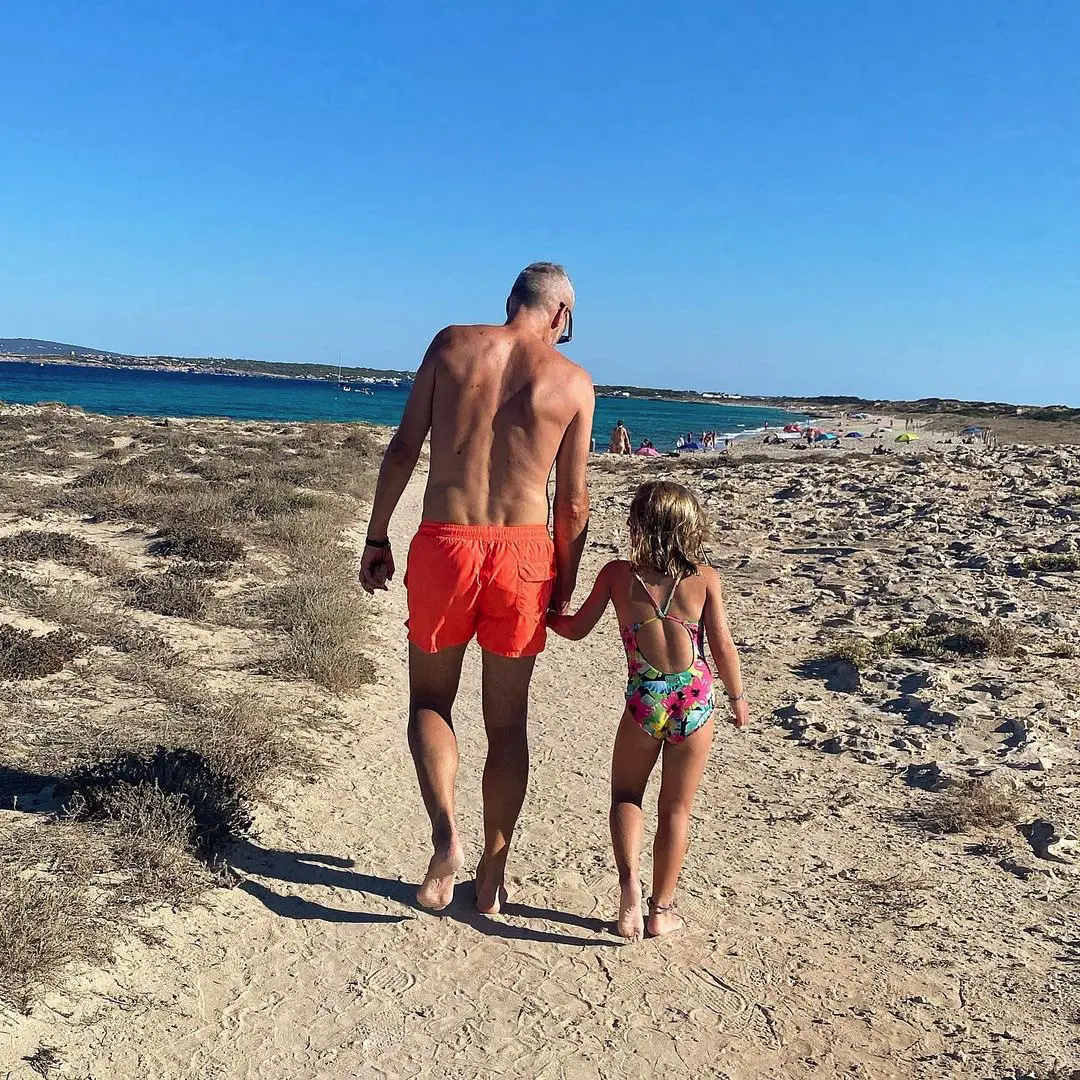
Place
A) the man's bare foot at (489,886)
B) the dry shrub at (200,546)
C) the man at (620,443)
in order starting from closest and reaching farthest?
the man's bare foot at (489,886) < the dry shrub at (200,546) < the man at (620,443)

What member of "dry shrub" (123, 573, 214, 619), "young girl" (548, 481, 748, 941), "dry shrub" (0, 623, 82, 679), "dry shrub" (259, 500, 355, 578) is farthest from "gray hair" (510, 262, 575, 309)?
"dry shrub" (259, 500, 355, 578)

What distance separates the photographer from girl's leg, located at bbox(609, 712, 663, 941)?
3203 mm

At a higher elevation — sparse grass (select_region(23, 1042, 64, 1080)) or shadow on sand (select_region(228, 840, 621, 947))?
sparse grass (select_region(23, 1042, 64, 1080))

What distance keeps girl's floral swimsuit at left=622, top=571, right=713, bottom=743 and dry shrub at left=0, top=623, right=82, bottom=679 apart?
361 cm

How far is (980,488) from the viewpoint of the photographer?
1588cm

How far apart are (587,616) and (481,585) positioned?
0.38m

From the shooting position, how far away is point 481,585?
10.2ft

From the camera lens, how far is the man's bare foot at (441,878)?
10.4ft

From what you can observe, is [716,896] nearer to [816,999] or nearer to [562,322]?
[816,999]

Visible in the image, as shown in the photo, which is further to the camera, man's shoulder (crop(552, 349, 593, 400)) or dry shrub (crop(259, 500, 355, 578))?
dry shrub (crop(259, 500, 355, 578))

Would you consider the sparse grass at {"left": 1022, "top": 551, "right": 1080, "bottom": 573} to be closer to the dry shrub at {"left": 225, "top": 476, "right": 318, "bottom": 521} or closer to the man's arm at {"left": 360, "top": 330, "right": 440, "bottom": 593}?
the man's arm at {"left": 360, "top": 330, "right": 440, "bottom": 593}

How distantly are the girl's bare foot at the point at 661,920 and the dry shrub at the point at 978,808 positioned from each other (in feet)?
5.05

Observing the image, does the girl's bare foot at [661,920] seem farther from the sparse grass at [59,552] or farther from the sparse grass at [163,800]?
the sparse grass at [59,552]

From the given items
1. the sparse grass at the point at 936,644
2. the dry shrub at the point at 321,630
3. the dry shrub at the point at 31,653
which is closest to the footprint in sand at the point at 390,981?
the dry shrub at the point at 321,630
